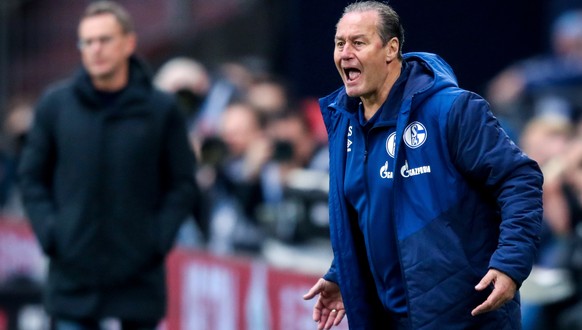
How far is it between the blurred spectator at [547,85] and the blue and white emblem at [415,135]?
4377 mm

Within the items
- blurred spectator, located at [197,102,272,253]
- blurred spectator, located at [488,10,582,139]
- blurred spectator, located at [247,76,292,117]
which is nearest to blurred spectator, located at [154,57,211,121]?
blurred spectator, located at [197,102,272,253]

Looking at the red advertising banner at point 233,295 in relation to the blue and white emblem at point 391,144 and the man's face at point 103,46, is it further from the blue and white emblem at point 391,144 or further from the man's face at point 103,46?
the blue and white emblem at point 391,144

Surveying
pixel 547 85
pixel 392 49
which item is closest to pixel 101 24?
pixel 392 49

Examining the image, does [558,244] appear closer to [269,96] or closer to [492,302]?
[492,302]

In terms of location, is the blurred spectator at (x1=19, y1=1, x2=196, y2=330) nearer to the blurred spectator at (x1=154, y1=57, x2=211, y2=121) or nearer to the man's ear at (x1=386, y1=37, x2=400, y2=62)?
the man's ear at (x1=386, y1=37, x2=400, y2=62)

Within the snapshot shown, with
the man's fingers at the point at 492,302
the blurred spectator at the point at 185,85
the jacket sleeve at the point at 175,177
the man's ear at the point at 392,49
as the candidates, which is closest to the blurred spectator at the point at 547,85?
the blurred spectator at the point at 185,85

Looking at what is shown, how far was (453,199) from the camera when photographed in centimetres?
461

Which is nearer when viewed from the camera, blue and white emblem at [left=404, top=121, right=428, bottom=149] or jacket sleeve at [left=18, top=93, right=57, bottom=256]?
blue and white emblem at [left=404, top=121, right=428, bottom=149]

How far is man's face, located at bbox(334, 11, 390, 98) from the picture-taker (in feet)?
15.5

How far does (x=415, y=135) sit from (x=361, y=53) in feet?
1.14

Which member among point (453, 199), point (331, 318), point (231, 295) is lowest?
point (231, 295)

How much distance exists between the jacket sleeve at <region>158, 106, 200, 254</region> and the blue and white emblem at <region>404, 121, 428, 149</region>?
2.62 meters

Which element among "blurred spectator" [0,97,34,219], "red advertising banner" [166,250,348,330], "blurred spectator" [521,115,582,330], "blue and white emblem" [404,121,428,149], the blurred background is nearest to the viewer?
"blue and white emblem" [404,121,428,149]

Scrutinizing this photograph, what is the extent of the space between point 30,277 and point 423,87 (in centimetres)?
817
